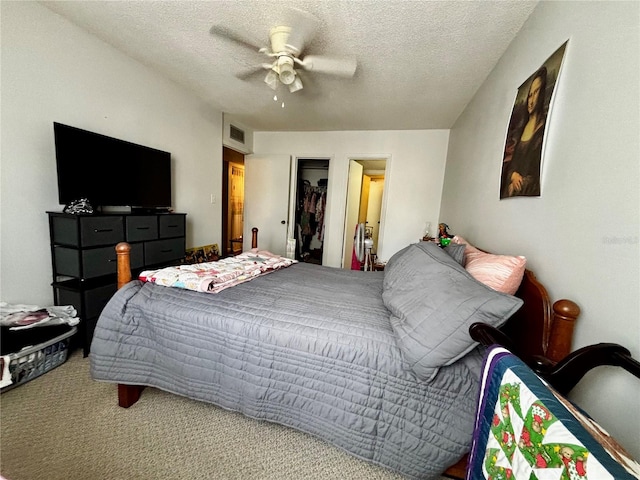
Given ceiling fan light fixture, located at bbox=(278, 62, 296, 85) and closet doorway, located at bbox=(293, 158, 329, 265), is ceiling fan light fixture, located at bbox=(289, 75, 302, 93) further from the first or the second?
closet doorway, located at bbox=(293, 158, 329, 265)

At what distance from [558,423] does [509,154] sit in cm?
150

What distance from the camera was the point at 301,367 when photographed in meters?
1.06

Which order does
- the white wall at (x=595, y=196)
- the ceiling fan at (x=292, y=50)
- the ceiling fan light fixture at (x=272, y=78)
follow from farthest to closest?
the ceiling fan light fixture at (x=272, y=78) → the ceiling fan at (x=292, y=50) → the white wall at (x=595, y=196)

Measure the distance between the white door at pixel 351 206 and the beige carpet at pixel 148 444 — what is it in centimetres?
308

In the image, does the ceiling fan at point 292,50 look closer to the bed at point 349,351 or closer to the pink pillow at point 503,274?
the bed at point 349,351

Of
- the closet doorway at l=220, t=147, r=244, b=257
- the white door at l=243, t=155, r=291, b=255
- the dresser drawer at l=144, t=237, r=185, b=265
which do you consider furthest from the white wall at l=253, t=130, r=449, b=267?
the dresser drawer at l=144, t=237, r=185, b=265

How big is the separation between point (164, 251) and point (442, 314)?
2393 mm

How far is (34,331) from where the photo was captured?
157 cm

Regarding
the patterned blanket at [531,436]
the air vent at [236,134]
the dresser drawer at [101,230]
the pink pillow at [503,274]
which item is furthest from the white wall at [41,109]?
the pink pillow at [503,274]

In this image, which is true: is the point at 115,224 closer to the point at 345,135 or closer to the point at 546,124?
the point at 546,124

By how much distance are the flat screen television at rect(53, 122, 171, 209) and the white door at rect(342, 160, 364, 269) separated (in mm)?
2549

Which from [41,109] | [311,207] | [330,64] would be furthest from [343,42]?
[311,207]

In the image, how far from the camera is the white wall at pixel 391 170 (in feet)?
12.0

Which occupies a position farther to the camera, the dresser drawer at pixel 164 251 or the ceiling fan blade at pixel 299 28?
the dresser drawer at pixel 164 251
